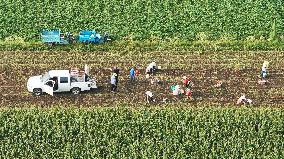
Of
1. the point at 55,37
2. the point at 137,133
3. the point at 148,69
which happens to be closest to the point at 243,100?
the point at 148,69

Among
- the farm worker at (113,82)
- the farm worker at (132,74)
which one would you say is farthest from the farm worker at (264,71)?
the farm worker at (113,82)

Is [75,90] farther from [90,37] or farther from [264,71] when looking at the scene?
[264,71]

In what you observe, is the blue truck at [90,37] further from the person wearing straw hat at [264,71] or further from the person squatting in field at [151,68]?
the person wearing straw hat at [264,71]

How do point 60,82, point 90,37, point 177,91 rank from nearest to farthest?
point 60,82
point 177,91
point 90,37

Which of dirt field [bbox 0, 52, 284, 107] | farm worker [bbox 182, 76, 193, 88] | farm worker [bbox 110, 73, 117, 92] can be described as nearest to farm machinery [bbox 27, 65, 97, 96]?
dirt field [bbox 0, 52, 284, 107]

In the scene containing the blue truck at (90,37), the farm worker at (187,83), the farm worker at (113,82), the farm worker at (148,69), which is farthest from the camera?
the blue truck at (90,37)
